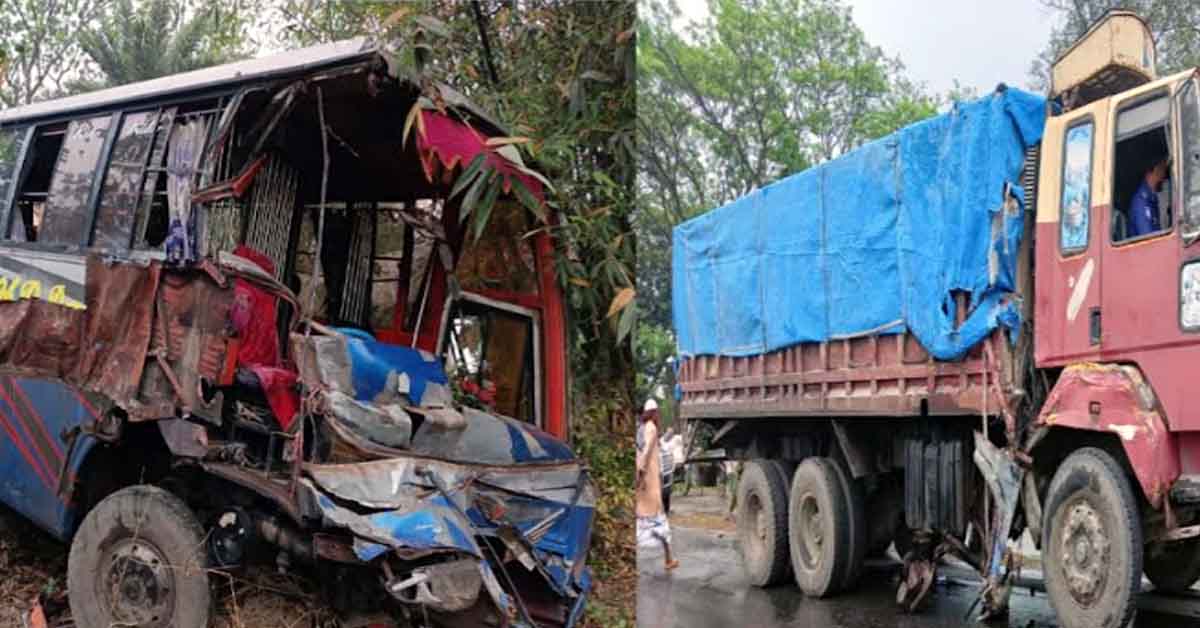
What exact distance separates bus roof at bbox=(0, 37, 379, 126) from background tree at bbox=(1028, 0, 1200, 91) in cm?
245

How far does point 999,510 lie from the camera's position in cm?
468

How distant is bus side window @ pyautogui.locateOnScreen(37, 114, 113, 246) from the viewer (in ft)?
14.4

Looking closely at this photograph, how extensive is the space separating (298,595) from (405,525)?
85 cm

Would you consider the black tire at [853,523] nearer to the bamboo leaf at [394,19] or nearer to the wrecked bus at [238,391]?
the wrecked bus at [238,391]

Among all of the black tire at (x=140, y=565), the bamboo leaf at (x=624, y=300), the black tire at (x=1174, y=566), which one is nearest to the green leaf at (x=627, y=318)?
the bamboo leaf at (x=624, y=300)

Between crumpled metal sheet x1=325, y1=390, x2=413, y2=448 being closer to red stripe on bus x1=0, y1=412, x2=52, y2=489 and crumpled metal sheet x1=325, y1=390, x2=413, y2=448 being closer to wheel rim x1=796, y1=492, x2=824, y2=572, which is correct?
red stripe on bus x1=0, y1=412, x2=52, y2=489

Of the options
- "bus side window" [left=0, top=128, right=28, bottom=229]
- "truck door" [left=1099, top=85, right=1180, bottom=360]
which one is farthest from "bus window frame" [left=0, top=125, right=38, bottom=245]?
"truck door" [left=1099, top=85, right=1180, bottom=360]

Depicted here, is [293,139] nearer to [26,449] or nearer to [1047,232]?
[26,449]

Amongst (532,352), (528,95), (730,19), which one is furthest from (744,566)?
(730,19)

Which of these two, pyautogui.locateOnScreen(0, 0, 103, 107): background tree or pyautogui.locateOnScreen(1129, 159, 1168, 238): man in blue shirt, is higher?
pyautogui.locateOnScreen(0, 0, 103, 107): background tree

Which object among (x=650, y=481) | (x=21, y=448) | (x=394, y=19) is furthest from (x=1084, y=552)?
(x=21, y=448)

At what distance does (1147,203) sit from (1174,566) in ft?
6.96

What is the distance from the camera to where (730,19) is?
11.6ft

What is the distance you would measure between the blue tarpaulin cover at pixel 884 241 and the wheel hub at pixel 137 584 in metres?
2.31
